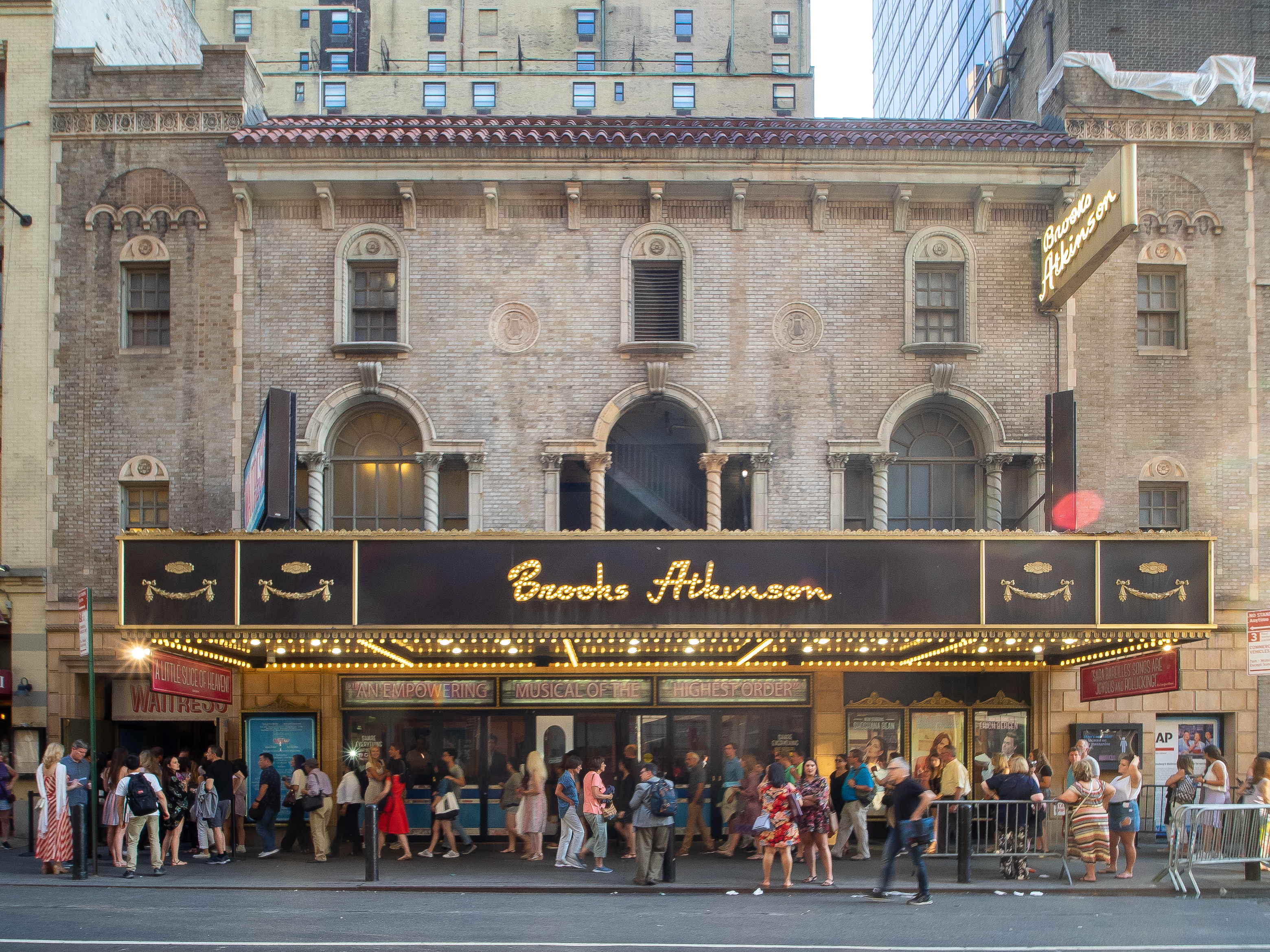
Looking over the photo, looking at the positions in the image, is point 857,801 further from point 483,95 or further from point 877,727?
point 483,95

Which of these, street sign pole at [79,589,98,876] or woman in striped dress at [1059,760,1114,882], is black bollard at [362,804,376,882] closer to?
street sign pole at [79,589,98,876]

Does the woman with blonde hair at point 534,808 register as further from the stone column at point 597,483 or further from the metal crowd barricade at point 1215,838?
the metal crowd barricade at point 1215,838

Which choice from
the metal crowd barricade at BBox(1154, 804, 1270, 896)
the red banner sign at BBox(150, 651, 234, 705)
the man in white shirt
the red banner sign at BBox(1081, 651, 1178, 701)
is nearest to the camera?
the metal crowd barricade at BBox(1154, 804, 1270, 896)

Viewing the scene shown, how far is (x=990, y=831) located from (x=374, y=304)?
1248cm

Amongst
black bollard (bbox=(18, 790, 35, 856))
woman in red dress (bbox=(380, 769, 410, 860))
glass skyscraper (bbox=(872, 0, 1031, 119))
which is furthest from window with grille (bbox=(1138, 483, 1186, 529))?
black bollard (bbox=(18, 790, 35, 856))

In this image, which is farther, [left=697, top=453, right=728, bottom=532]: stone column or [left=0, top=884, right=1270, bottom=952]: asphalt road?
[left=697, top=453, right=728, bottom=532]: stone column

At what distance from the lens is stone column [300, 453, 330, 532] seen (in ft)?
63.6

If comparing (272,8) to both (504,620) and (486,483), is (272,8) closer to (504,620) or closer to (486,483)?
(486,483)

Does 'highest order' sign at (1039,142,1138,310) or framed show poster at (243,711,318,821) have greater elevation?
'highest order' sign at (1039,142,1138,310)

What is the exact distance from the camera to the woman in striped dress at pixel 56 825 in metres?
15.9

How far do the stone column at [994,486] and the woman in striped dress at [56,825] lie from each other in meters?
14.3

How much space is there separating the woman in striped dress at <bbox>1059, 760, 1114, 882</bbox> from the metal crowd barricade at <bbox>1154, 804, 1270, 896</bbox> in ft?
2.35

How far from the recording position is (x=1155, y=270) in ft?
67.1

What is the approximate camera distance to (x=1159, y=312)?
2033 cm
